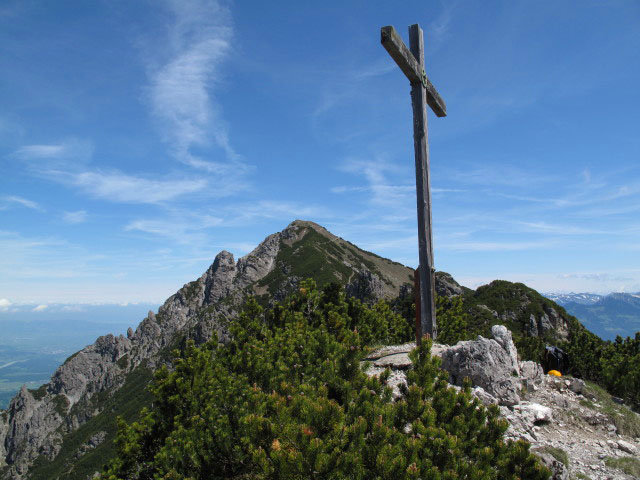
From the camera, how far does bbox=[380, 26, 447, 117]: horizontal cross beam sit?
22.2ft

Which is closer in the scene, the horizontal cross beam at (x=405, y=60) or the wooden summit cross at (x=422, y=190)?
the horizontal cross beam at (x=405, y=60)

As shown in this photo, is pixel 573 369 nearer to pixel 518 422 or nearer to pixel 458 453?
pixel 518 422

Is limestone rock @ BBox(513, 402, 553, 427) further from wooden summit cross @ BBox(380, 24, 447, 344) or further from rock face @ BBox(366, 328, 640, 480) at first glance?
wooden summit cross @ BBox(380, 24, 447, 344)

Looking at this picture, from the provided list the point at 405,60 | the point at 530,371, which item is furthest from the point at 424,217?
the point at 530,371

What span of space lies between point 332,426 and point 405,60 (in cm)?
679

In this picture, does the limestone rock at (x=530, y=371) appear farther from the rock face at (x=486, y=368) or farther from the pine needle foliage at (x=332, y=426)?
the pine needle foliage at (x=332, y=426)

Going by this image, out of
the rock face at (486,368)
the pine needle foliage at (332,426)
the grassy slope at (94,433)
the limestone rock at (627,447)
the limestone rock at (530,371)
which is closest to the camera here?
the pine needle foliage at (332,426)

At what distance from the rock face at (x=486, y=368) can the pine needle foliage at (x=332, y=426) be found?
1.21 metres

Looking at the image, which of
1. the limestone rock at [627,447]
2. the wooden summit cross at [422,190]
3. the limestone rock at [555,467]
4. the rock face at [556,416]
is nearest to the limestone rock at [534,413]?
the rock face at [556,416]

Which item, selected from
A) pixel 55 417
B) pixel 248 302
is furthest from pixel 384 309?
pixel 55 417

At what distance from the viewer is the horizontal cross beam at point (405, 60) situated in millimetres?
6769

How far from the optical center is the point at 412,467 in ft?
13.0

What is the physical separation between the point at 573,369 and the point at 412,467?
643 inches

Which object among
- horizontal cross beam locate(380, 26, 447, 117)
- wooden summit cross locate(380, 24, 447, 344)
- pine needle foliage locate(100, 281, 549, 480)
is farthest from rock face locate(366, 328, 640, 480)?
horizontal cross beam locate(380, 26, 447, 117)
